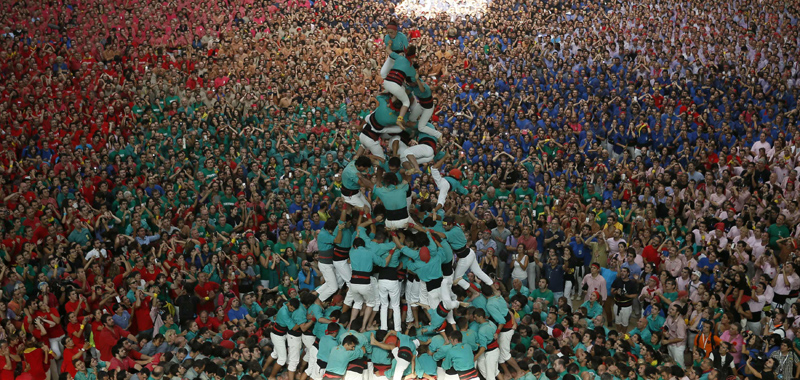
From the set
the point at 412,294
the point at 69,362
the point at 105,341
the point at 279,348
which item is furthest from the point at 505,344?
the point at 69,362

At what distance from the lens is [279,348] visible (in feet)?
45.1

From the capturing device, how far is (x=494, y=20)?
103 ft

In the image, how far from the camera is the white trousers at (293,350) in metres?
13.6

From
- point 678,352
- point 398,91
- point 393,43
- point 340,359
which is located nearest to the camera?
point 340,359

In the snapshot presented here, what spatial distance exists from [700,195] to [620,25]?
44.2 ft

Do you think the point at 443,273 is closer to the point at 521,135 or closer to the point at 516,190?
the point at 516,190

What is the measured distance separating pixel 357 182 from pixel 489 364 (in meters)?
3.57

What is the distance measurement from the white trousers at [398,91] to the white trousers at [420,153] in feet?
2.56

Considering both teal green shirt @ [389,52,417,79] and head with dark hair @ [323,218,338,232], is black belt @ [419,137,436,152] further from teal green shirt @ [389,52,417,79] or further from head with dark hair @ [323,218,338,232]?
head with dark hair @ [323,218,338,232]

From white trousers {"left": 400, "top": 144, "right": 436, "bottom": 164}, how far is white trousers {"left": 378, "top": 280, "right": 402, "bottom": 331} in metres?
2.00

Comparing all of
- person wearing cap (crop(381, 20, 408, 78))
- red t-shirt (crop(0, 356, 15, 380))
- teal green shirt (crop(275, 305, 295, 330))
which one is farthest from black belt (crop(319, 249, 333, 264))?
red t-shirt (crop(0, 356, 15, 380))

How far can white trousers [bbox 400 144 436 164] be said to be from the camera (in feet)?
43.1

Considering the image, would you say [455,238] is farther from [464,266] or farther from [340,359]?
[340,359]

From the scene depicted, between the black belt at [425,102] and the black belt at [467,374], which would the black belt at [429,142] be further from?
the black belt at [467,374]
